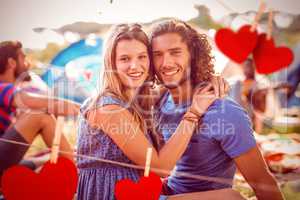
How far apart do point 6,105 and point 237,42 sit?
38.3 inches

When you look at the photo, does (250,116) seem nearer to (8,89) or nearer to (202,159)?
(202,159)

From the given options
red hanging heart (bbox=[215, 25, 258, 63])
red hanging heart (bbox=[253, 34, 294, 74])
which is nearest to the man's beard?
red hanging heart (bbox=[215, 25, 258, 63])

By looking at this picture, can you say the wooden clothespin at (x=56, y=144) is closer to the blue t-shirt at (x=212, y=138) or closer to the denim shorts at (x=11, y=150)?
the denim shorts at (x=11, y=150)

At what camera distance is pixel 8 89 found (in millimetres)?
1481

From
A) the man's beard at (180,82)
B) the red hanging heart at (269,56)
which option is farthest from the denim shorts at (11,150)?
the red hanging heart at (269,56)

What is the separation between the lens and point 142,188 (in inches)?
56.3

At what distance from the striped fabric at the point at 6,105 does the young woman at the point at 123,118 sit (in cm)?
29

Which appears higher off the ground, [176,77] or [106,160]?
[176,77]

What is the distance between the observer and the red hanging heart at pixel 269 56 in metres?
1.44

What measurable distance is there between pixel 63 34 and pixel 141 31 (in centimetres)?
34

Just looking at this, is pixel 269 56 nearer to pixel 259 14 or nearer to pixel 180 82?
pixel 259 14

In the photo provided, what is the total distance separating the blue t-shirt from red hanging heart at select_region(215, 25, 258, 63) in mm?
192

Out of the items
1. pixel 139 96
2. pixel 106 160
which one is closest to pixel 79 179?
pixel 106 160

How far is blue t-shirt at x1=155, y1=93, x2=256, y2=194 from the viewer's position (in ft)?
4.65
